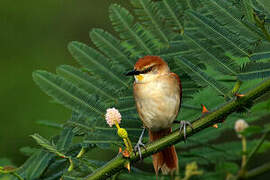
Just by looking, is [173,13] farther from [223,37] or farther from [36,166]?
[36,166]

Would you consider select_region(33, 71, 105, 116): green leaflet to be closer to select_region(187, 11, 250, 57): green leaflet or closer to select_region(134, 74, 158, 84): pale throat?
select_region(134, 74, 158, 84): pale throat

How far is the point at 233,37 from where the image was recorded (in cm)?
189

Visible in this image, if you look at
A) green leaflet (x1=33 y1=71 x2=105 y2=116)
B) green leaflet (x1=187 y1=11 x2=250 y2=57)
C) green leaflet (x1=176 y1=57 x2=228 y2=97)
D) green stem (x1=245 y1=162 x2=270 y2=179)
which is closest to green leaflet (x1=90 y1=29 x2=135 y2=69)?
green leaflet (x1=33 y1=71 x2=105 y2=116)

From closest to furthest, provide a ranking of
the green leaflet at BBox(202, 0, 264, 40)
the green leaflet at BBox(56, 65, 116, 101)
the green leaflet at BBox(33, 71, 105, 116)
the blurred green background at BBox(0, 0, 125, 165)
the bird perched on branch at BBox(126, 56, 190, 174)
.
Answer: the green leaflet at BBox(202, 0, 264, 40) → the green leaflet at BBox(33, 71, 105, 116) → the green leaflet at BBox(56, 65, 116, 101) → the bird perched on branch at BBox(126, 56, 190, 174) → the blurred green background at BBox(0, 0, 125, 165)

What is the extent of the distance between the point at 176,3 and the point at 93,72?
1.74 feet

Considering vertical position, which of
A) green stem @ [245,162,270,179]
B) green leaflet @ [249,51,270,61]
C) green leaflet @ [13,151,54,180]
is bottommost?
green stem @ [245,162,270,179]

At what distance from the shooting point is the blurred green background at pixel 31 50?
4791 millimetres

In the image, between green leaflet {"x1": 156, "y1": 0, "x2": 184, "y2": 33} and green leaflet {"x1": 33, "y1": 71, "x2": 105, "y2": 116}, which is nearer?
green leaflet {"x1": 33, "y1": 71, "x2": 105, "y2": 116}

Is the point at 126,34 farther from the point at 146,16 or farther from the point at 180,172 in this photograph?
the point at 180,172

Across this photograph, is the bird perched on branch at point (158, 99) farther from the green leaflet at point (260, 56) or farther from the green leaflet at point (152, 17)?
the green leaflet at point (260, 56)

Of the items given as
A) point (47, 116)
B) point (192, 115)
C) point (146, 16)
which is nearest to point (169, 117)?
point (192, 115)

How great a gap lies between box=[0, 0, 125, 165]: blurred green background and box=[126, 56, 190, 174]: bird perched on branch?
128 cm

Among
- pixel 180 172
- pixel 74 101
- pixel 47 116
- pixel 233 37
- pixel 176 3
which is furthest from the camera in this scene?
pixel 47 116

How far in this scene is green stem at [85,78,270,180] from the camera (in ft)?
5.55
